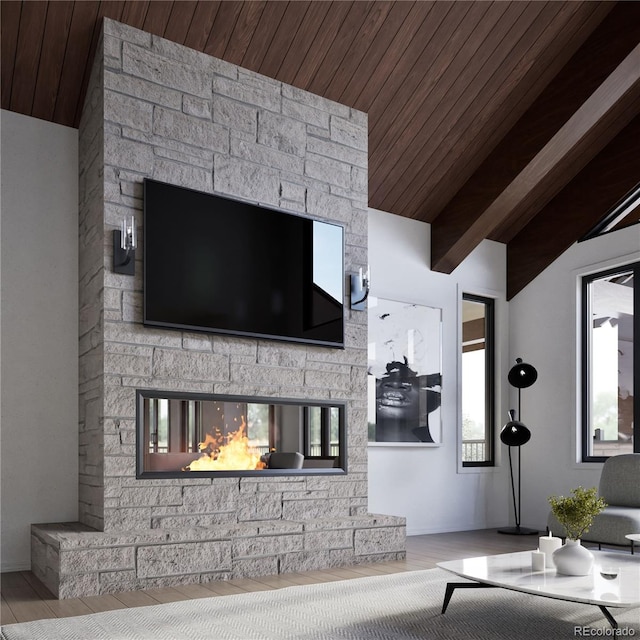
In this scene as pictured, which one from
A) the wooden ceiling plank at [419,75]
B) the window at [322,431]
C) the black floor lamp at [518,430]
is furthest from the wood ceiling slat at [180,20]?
the black floor lamp at [518,430]

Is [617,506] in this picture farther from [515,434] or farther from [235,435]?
[235,435]

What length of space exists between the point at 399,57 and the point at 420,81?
305mm

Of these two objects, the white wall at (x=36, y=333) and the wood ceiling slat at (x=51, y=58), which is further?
the white wall at (x=36, y=333)

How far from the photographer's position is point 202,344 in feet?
15.3

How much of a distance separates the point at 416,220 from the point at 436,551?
9.84 ft

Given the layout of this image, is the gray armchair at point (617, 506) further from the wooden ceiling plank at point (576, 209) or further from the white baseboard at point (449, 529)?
the wooden ceiling plank at point (576, 209)

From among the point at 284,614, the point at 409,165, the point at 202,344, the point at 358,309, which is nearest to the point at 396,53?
the point at 409,165

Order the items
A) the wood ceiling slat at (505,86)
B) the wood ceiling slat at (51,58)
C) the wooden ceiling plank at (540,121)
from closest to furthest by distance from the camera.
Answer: the wood ceiling slat at (51,58) < the wood ceiling slat at (505,86) < the wooden ceiling plank at (540,121)

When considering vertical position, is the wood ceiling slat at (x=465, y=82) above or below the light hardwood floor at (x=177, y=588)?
above

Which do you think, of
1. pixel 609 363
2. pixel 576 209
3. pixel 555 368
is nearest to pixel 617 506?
pixel 609 363

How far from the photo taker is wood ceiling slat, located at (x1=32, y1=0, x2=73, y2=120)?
4.28 meters

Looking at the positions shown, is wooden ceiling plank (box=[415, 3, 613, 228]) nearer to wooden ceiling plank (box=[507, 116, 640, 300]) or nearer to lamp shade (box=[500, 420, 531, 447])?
wooden ceiling plank (box=[507, 116, 640, 300])

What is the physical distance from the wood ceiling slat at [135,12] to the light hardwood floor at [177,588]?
3.41m

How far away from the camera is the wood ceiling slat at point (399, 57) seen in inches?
195
